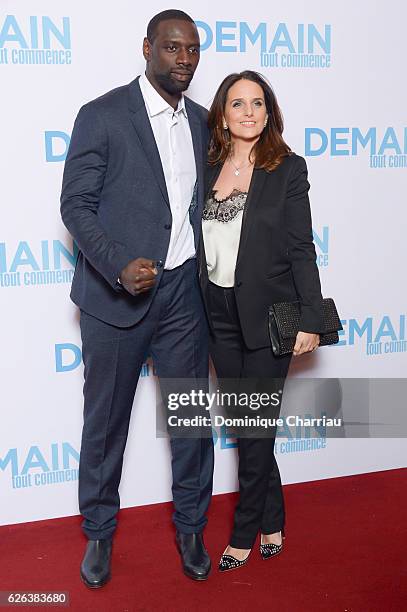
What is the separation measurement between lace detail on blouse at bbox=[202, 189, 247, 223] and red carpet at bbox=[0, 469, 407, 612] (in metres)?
1.20

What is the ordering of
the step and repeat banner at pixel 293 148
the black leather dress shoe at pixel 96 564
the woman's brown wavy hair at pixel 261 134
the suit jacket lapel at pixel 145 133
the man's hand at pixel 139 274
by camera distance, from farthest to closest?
the step and repeat banner at pixel 293 148
the black leather dress shoe at pixel 96 564
the woman's brown wavy hair at pixel 261 134
the suit jacket lapel at pixel 145 133
the man's hand at pixel 139 274

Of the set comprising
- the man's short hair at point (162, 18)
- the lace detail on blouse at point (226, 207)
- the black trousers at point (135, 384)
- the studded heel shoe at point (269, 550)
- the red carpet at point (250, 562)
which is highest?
the man's short hair at point (162, 18)

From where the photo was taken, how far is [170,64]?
7.22ft

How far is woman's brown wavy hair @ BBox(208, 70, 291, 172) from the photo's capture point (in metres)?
2.35

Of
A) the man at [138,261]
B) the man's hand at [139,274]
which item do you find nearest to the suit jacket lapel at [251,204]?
the man at [138,261]

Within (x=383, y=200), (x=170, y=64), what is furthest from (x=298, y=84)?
(x=170, y=64)

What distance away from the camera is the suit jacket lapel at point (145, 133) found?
7.37 feet

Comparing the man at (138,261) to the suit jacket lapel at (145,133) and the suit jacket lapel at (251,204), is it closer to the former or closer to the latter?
the suit jacket lapel at (145,133)

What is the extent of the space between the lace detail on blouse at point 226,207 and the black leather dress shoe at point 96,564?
3.82 ft

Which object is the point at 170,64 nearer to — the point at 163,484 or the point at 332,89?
the point at 332,89

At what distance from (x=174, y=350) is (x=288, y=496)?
3.27 ft

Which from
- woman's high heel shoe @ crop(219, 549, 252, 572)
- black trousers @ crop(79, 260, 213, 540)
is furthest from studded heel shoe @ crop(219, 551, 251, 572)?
black trousers @ crop(79, 260, 213, 540)

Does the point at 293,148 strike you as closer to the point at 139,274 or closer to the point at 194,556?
the point at 139,274

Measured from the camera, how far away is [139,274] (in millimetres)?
2125
